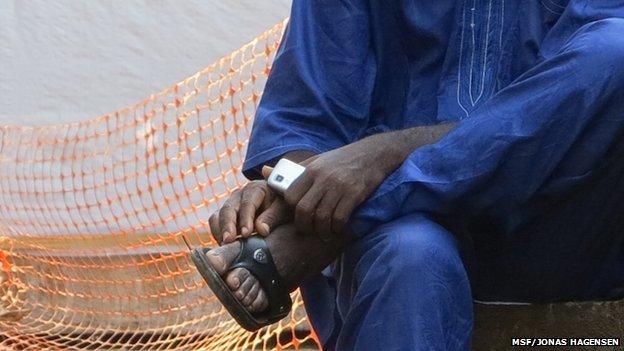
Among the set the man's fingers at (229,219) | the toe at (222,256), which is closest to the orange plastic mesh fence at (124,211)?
the man's fingers at (229,219)

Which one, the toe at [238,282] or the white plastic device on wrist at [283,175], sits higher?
the white plastic device on wrist at [283,175]

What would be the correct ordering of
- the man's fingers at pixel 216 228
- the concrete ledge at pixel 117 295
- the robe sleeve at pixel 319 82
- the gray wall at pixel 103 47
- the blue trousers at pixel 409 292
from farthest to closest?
the gray wall at pixel 103 47 < the concrete ledge at pixel 117 295 < the robe sleeve at pixel 319 82 < the man's fingers at pixel 216 228 < the blue trousers at pixel 409 292

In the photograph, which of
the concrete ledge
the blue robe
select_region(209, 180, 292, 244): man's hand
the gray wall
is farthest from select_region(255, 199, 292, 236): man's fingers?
the gray wall

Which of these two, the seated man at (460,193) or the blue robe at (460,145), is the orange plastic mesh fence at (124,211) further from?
the seated man at (460,193)

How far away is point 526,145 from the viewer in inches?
78.8

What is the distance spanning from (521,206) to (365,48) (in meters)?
0.51

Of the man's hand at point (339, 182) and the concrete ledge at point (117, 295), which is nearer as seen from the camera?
the man's hand at point (339, 182)

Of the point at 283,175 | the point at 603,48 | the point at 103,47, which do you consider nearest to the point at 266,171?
the point at 283,175

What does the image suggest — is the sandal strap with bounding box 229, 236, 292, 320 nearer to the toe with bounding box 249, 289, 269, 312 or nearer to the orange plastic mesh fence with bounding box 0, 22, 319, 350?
the toe with bounding box 249, 289, 269, 312

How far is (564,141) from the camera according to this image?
2.00m

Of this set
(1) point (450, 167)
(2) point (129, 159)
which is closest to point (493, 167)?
(1) point (450, 167)

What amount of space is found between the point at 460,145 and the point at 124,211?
213 cm

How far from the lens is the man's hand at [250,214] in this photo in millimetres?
2059

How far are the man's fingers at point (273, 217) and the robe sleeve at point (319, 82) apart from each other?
21 centimetres
